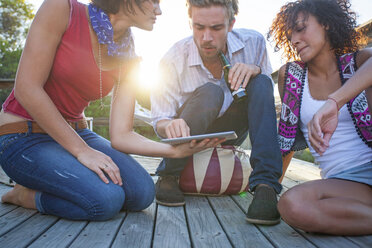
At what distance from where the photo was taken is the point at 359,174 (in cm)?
166

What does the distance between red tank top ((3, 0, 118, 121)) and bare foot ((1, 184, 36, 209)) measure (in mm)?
420

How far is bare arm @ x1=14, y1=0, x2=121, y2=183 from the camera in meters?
1.68

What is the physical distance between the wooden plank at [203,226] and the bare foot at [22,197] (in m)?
0.87

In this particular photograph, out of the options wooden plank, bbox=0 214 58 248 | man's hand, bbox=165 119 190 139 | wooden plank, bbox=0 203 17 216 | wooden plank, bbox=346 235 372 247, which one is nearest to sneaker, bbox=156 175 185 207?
man's hand, bbox=165 119 190 139

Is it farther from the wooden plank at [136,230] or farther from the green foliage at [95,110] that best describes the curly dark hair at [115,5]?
the green foliage at [95,110]

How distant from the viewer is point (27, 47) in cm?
170

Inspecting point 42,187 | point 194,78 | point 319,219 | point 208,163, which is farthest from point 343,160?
point 42,187

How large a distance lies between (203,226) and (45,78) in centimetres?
112

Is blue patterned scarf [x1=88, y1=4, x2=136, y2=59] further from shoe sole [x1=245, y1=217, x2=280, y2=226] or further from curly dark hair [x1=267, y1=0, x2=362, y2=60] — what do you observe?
shoe sole [x1=245, y1=217, x2=280, y2=226]

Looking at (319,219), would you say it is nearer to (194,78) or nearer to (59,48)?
(194,78)

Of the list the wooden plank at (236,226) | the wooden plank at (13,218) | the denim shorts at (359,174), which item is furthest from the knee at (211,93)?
the wooden plank at (13,218)

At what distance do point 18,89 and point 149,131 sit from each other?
737 cm

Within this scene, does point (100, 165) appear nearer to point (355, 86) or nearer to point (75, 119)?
point (75, 119)

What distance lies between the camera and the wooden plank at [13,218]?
1.57m
